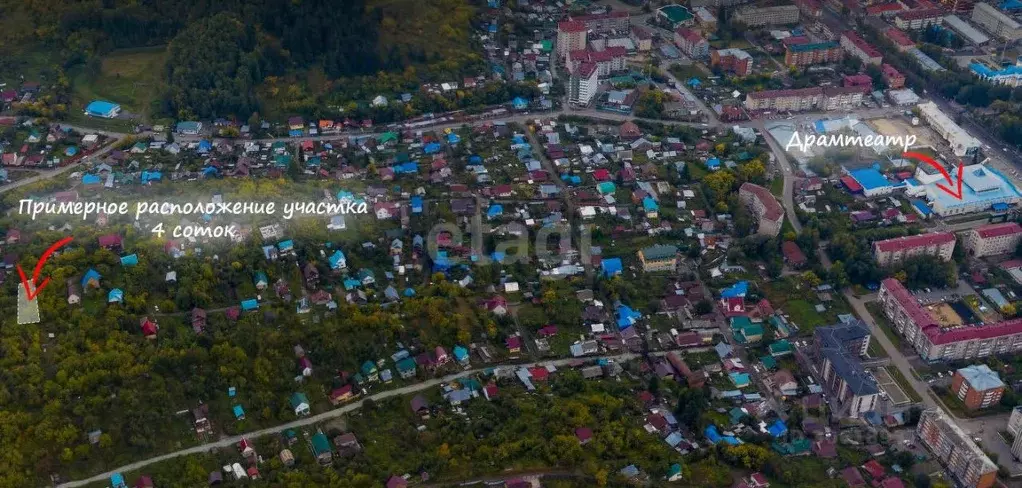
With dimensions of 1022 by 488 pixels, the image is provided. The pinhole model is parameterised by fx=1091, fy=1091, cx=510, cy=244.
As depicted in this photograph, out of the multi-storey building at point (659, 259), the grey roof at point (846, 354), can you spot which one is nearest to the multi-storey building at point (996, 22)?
the grey roof at point (846, 354)

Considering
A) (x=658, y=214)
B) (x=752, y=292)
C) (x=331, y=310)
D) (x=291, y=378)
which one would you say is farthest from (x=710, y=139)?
(x=291, y=378)

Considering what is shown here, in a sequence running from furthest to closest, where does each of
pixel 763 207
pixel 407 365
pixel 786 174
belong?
pixel 786 174 < pixel 763 207 < pixel 407 365

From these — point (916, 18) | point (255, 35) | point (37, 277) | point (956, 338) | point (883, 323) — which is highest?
point (255, 35)

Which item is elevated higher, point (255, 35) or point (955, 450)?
point (255, 35)

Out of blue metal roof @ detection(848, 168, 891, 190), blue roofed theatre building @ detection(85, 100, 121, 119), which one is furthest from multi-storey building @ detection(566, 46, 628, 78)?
blue roofed theatre building @ detection(85, 100, 121, 119)

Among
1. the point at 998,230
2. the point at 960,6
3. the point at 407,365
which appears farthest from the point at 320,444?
the point at 960,6

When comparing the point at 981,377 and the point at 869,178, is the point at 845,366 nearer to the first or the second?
the point at 981,377
